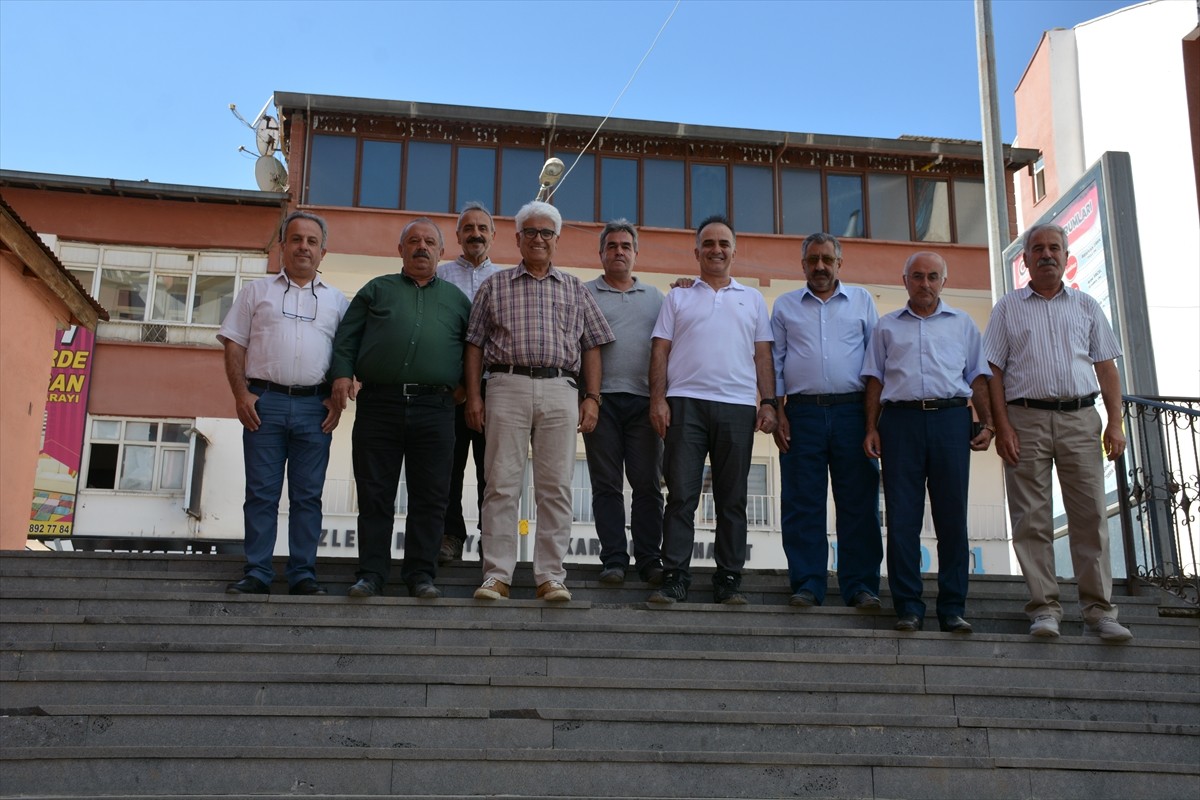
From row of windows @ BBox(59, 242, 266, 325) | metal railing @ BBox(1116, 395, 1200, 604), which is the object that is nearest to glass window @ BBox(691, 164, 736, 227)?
row of windows @ BBox(59, 242, 266, 325)

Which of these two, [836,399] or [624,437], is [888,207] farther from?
[624,437]

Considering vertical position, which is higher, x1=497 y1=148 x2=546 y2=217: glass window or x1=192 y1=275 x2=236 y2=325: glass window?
x1=497 y1=148 x2=546 y2=217: glass window

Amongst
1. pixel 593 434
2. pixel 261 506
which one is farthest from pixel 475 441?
pixel 261 506

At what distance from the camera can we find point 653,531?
22.1 ft

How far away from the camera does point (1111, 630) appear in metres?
6.09

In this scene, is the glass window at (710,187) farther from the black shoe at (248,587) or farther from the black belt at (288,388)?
the black shoe at (248,587)

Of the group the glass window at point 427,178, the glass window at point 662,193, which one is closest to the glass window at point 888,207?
the glass window at point 662,193

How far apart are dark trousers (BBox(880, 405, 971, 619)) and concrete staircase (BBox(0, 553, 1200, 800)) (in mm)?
300

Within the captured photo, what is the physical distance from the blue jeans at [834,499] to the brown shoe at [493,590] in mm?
1466

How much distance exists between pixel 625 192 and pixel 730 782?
75.0 ft

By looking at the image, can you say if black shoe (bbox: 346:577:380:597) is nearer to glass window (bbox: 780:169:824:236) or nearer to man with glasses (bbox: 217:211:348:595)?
man with glasses (bbox: 217:211:348:595)

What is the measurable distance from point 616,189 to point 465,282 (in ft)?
65.4

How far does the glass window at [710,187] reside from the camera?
88.8 feet

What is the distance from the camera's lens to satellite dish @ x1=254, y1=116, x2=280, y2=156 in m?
26.8
